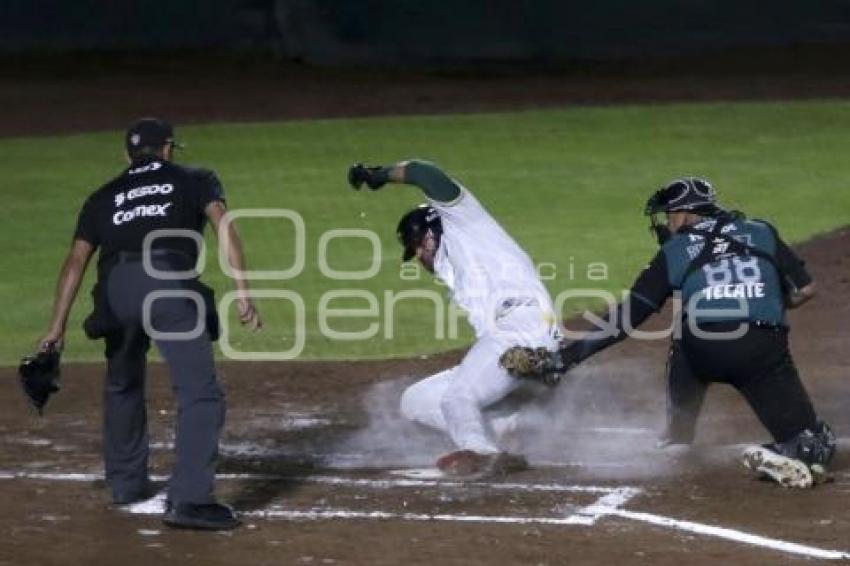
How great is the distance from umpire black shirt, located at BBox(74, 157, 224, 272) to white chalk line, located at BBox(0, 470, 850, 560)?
3.77 feet

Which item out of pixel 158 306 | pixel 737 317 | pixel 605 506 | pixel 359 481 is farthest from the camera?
pixel 359 481

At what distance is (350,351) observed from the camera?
498 inches

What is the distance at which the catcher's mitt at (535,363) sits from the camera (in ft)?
28.1

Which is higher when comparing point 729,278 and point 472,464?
point 729,278

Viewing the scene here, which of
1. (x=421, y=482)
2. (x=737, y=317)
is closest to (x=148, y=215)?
(x=421, y=482)

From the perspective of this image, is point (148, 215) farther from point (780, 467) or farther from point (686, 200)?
point (780, 467)

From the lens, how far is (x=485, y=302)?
8789mm

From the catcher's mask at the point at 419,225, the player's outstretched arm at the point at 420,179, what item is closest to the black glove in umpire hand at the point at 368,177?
the player's outstretched arm at the point at 420,179

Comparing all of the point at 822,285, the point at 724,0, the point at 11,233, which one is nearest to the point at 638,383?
the point at 822,285

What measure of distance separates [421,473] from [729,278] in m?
1.67

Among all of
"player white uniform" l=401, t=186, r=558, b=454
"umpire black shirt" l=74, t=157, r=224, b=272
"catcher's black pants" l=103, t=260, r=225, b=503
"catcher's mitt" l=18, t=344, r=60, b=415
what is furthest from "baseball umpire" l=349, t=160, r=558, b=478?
"catcher's mitt" l=18, t=344, r=60, b=415

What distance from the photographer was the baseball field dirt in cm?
733

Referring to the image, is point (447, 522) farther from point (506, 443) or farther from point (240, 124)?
point (240, 124)

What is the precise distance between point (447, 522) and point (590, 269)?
7785mm
